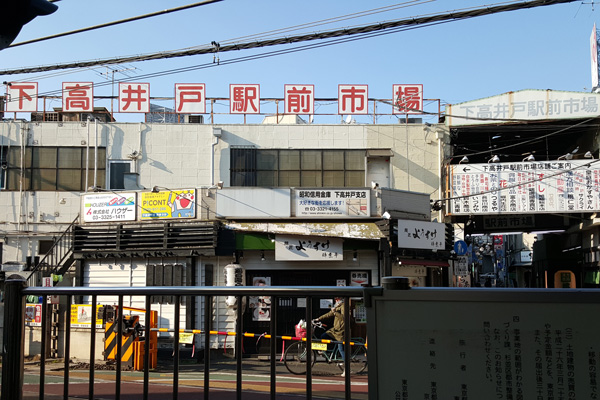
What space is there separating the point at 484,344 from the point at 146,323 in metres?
2.30

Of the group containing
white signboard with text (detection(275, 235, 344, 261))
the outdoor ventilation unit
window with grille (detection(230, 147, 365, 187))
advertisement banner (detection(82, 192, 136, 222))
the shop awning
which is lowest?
white signboard with text (detection(275, 235, 344, 261))

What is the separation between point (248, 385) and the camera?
375cm

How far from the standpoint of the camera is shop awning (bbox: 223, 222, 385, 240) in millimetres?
18516

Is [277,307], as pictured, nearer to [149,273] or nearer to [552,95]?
[149,273]

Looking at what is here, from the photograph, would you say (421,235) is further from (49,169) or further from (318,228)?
(49,169)

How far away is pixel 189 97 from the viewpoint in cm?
2369

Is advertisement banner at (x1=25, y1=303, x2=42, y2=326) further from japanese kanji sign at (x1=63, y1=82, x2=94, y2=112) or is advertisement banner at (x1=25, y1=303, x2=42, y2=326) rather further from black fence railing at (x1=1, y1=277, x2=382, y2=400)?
japanese kanji sign at (x1=63, y1=82, x2=94, y2=112)

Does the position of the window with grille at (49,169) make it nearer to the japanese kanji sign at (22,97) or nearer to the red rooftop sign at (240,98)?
the japanese kanji sign at (22,97)

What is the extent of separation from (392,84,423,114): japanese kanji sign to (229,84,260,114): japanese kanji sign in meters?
5.64

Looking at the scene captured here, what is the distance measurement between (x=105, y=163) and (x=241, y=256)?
29.0 feet

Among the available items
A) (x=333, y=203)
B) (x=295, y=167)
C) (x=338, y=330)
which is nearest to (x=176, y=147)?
(x=295, y=167)

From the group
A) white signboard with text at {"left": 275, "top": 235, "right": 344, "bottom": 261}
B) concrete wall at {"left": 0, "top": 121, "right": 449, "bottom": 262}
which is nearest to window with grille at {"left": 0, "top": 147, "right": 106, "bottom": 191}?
concrete wall at {"left": 0, "top": 121, "right": 449, "bottom": 262}

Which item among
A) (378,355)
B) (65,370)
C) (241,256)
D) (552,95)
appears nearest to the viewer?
(378,355)

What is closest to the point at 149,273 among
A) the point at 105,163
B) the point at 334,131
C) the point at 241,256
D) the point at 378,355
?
the point at 241,256
